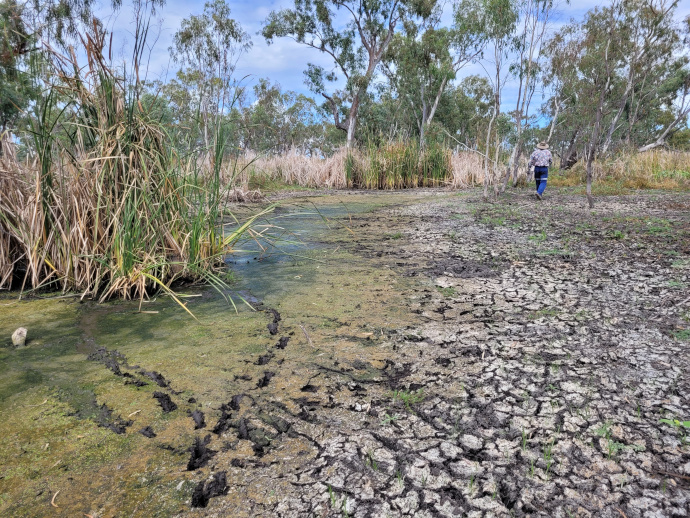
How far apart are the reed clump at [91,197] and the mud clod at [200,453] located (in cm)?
154

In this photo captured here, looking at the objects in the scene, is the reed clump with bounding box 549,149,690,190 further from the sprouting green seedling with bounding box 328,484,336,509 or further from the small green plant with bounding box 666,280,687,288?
the sprouting green seedling with bounding box 328,484,336,509

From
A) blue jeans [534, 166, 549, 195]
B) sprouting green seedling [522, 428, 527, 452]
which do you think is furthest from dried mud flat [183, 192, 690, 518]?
blue jeans [534, 166, 549, 195]

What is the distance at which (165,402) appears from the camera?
1.68 m

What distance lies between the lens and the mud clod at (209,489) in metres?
1.21

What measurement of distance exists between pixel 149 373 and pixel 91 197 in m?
1.61

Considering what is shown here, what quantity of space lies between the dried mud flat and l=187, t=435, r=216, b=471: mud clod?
0.14ft

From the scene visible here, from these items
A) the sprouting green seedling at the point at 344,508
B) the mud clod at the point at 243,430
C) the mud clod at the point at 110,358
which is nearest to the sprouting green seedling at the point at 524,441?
the sprouting green seedling at the point at 344,508

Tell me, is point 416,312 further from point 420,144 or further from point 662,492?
point 420,144

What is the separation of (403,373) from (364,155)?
1163 cm

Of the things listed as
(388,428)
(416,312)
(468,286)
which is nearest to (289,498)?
(388,428)

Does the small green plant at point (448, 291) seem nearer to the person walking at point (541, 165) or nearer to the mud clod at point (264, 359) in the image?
the mud clod at point (264, 359)

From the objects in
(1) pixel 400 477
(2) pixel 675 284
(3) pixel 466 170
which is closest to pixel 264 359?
(1) pixel 400 477

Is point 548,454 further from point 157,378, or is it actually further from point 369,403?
point 157,378

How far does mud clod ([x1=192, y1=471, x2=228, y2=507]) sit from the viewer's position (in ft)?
3.96
